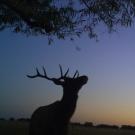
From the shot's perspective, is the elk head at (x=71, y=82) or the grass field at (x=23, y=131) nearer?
the elk head at (x=71, y=82)

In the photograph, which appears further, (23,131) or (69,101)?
(23,131)

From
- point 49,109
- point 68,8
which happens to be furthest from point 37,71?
point 68,8

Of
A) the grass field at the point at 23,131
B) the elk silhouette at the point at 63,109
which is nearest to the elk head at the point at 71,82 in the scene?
the elk silhouette at the point at 63,109

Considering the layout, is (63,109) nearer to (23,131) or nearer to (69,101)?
(69,101)

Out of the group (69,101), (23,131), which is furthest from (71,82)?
(23,131)

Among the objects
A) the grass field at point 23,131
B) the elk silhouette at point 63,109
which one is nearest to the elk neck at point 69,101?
the elk silhouette at point 63,109

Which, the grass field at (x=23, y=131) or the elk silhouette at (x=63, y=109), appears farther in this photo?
the grass field at (x=23, y=131)

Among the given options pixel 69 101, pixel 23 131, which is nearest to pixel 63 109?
pixel 69 101

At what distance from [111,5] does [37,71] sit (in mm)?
3852

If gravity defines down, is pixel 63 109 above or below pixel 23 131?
above

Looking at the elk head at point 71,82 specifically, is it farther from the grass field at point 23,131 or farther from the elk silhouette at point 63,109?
the grass field at point 23,131

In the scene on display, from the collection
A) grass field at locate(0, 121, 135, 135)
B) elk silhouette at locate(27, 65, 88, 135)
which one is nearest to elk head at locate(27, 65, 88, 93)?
elk silhouette at locate(27, 65, 88, 135)

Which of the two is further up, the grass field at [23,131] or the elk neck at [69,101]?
the elk neck at [69,101]

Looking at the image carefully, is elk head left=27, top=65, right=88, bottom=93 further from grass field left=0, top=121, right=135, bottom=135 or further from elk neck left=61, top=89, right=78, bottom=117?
grass field left=0, top=121, right=135, bottom=135
